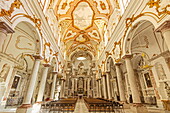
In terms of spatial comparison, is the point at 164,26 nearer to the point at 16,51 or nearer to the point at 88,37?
the point at 16,51

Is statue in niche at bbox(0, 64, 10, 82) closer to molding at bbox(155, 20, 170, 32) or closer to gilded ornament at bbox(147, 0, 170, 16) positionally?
molding at bbox(155, 20, 170, 32)

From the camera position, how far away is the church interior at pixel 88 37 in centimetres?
458

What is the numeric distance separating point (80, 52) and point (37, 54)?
57.2 ft

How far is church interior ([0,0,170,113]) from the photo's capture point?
4580 mm

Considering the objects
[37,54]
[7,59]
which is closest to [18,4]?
[37,54]

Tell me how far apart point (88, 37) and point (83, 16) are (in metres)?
4.86

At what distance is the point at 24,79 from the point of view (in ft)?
41.9

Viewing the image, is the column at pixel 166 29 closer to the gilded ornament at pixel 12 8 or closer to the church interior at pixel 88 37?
the church interior at pixel 88 37

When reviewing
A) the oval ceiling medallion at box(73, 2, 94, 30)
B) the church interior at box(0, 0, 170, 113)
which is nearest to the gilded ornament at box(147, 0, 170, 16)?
the church interior at box(0, 0, 170, 113)


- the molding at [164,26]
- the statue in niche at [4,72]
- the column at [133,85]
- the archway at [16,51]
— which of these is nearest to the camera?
the molding at [164,26]

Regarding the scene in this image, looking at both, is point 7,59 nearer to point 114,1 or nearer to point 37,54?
point 37,54

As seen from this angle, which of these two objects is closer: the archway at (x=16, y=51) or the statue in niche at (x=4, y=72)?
the archway at (x=16, y=51)

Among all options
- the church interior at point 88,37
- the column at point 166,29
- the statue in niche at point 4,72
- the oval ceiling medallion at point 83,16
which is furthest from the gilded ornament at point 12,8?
the oval ceiling medallion at point 83,16

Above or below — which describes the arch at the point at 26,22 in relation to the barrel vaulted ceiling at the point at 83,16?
below
